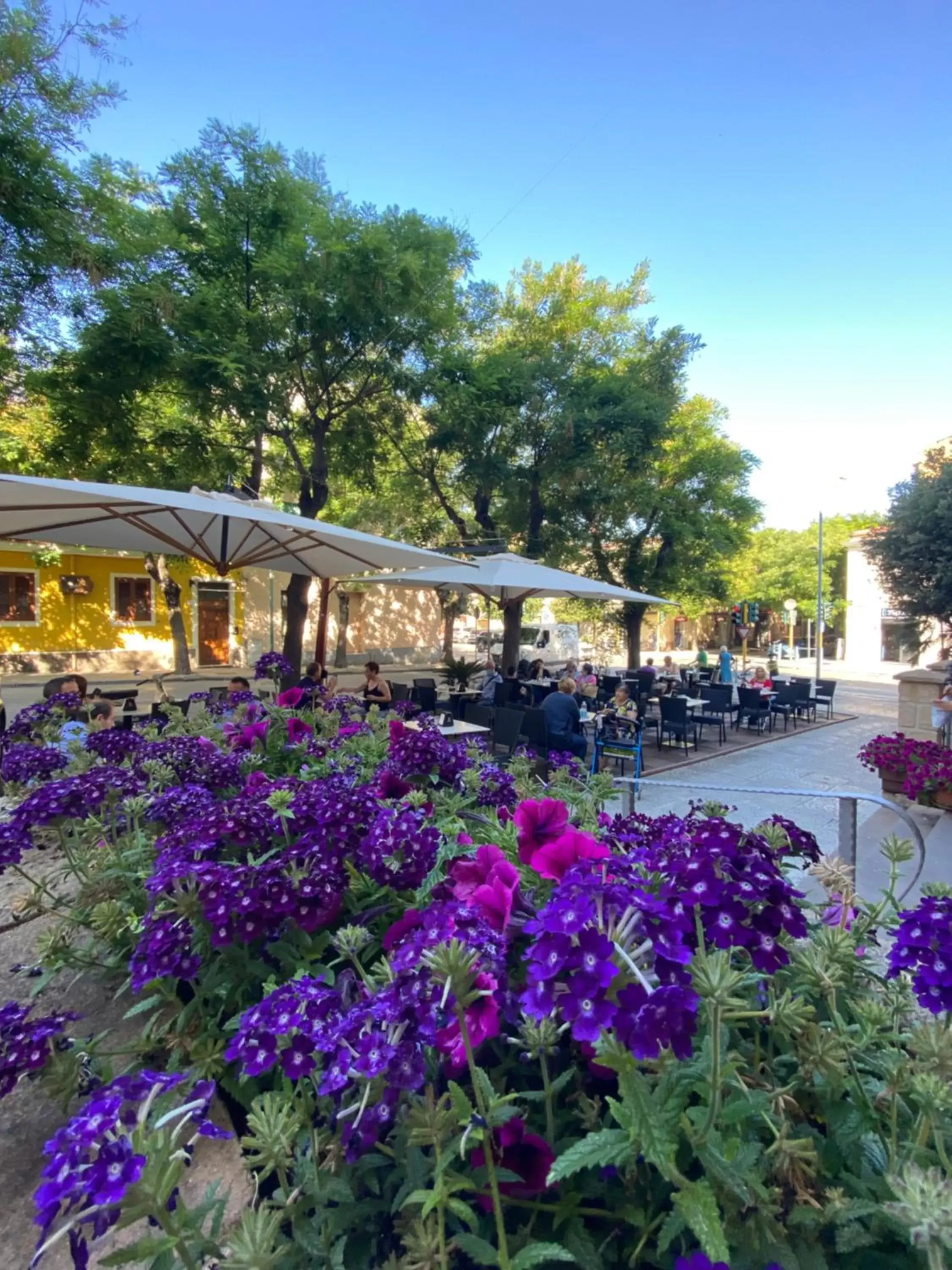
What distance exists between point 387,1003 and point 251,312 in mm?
10791

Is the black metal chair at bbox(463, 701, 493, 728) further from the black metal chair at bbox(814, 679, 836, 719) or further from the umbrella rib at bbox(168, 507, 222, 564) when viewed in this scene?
the black metal chair at bbox(814, 679, 836, 719)

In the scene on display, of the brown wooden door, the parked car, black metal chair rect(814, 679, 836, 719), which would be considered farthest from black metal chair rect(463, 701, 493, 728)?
the parked car

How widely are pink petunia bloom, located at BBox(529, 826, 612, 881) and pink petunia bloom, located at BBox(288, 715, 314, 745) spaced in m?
1.71

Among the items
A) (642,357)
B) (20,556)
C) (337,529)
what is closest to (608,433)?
(642,357)

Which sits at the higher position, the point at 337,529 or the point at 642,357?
the point at 642,357

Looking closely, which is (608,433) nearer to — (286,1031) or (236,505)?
(236,505)

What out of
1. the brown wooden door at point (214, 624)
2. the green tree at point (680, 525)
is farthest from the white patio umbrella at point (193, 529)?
the brown wooden door at point (214, 624)

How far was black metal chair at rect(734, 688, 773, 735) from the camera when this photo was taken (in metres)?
11.3

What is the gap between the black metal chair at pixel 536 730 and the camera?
22.4 feet

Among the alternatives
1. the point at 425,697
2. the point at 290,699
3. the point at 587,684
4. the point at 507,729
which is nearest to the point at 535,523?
the point at 587,684

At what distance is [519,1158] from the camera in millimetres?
925

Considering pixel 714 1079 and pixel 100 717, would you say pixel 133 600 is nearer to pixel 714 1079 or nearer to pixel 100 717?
pixel 100 717

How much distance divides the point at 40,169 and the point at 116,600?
15758mm

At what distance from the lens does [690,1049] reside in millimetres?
799
